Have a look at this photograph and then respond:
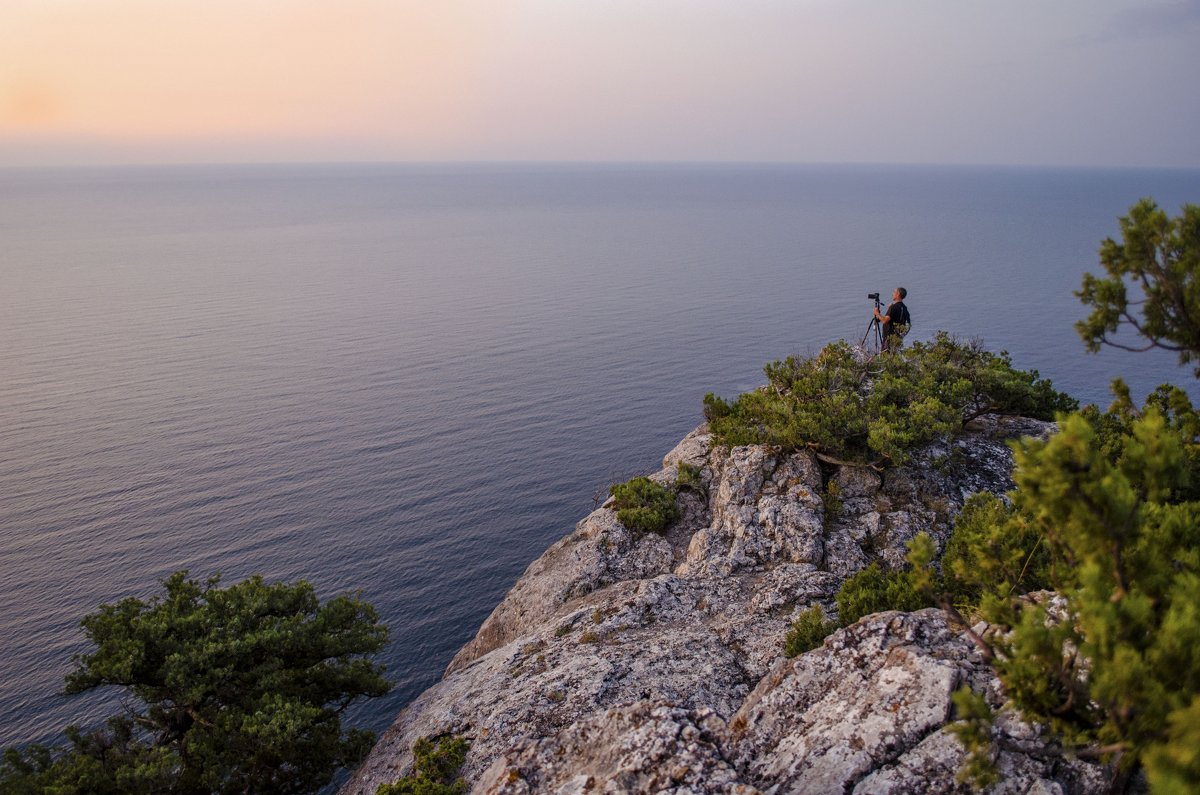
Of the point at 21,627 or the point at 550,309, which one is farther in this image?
the point at 550,309

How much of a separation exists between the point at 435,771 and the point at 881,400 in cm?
1912

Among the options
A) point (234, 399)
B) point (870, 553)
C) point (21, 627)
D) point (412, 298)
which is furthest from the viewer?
point (412, 298)

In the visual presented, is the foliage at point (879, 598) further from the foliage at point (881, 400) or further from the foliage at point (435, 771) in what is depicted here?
the foliage at point (435, 771)

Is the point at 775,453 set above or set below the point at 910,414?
below

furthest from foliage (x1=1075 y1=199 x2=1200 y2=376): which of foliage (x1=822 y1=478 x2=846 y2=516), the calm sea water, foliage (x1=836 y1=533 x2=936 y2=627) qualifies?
the calm sea water

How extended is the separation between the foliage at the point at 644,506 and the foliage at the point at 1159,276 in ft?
59.4

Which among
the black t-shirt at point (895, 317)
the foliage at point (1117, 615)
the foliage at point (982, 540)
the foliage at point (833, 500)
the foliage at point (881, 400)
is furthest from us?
the black t-shirt at point (895, 317)

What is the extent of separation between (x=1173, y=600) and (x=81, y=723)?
4072cm

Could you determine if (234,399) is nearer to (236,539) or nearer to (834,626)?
(236,539)

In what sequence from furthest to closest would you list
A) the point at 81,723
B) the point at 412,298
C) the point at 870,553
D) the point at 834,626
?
the point at 412,298, the point at 81,723, the point at 870,553, the point at 834,626

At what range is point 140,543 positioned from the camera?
4359cm

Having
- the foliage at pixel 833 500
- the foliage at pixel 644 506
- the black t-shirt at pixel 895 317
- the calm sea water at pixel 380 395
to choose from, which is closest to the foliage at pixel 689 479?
the foliage at pixel 644 506

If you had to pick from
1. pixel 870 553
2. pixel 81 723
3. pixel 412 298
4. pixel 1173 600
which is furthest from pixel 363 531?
pixel 412 298

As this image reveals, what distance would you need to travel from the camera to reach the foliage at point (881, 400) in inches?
928
